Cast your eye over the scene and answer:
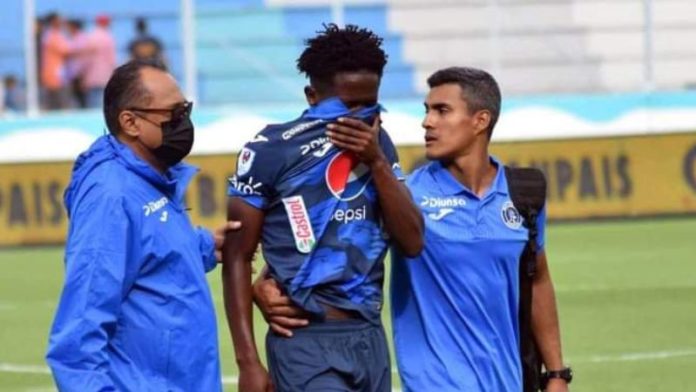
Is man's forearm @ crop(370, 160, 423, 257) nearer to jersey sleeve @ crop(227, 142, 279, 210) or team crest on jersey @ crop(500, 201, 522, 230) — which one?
jersey sleeve @ crop(227, 142, 279, 210)

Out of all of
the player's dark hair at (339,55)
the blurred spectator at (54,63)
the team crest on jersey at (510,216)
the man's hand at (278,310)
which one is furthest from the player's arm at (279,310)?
the blurred spectator at (54,63)

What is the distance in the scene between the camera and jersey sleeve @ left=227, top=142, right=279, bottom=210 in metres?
6.61

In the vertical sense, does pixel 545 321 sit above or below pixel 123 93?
below

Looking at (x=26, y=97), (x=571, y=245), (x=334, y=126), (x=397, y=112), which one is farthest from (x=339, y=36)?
(x=26, y=97)

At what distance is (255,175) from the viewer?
6605mm

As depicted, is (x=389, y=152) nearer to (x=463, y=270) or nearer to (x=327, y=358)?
(x=463, y=270)

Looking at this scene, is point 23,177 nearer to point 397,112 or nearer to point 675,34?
point 397,112

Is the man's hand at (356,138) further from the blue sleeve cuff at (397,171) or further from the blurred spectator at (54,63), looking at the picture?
the blurred spectator at (54,63)

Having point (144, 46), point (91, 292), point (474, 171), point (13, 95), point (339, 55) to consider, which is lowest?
point (13, 95)

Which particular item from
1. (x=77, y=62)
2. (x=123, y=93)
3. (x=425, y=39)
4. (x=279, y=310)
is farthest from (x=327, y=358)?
(x=425, y=39)

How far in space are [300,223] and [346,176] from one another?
243 millimetres

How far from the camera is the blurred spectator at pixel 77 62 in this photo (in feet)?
83.9

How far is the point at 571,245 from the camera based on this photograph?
20016 mm

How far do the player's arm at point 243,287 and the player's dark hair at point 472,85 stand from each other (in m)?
1.08
